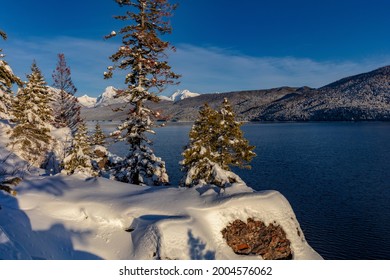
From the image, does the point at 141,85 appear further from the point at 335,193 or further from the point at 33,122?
the point at 335,193

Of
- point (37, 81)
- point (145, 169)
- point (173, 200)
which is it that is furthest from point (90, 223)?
point (37, 81)

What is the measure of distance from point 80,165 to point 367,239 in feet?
68.7

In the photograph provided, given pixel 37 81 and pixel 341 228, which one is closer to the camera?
pixel 341 228

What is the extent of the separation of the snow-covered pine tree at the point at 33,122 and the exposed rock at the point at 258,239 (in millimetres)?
16945

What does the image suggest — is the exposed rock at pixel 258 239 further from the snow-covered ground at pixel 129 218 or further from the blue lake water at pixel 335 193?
the blue lake water at pixel 335 193

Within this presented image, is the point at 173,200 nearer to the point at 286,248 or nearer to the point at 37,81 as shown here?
the point at 286,248

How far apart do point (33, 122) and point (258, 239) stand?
2226 centimetres

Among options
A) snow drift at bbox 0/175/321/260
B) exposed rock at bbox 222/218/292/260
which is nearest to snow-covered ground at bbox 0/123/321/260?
snow drift at bbox 0/175/321/260

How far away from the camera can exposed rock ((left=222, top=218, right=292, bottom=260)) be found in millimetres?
10703

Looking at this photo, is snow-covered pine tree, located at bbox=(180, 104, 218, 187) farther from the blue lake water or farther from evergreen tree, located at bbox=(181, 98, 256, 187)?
the blue lake water

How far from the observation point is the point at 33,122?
25.8 metres

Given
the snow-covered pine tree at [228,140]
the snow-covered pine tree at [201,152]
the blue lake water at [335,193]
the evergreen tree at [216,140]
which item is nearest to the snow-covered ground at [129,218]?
the snow-covered pine tree at [201,152]

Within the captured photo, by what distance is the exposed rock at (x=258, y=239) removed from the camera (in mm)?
10703

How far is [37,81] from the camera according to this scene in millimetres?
29297
